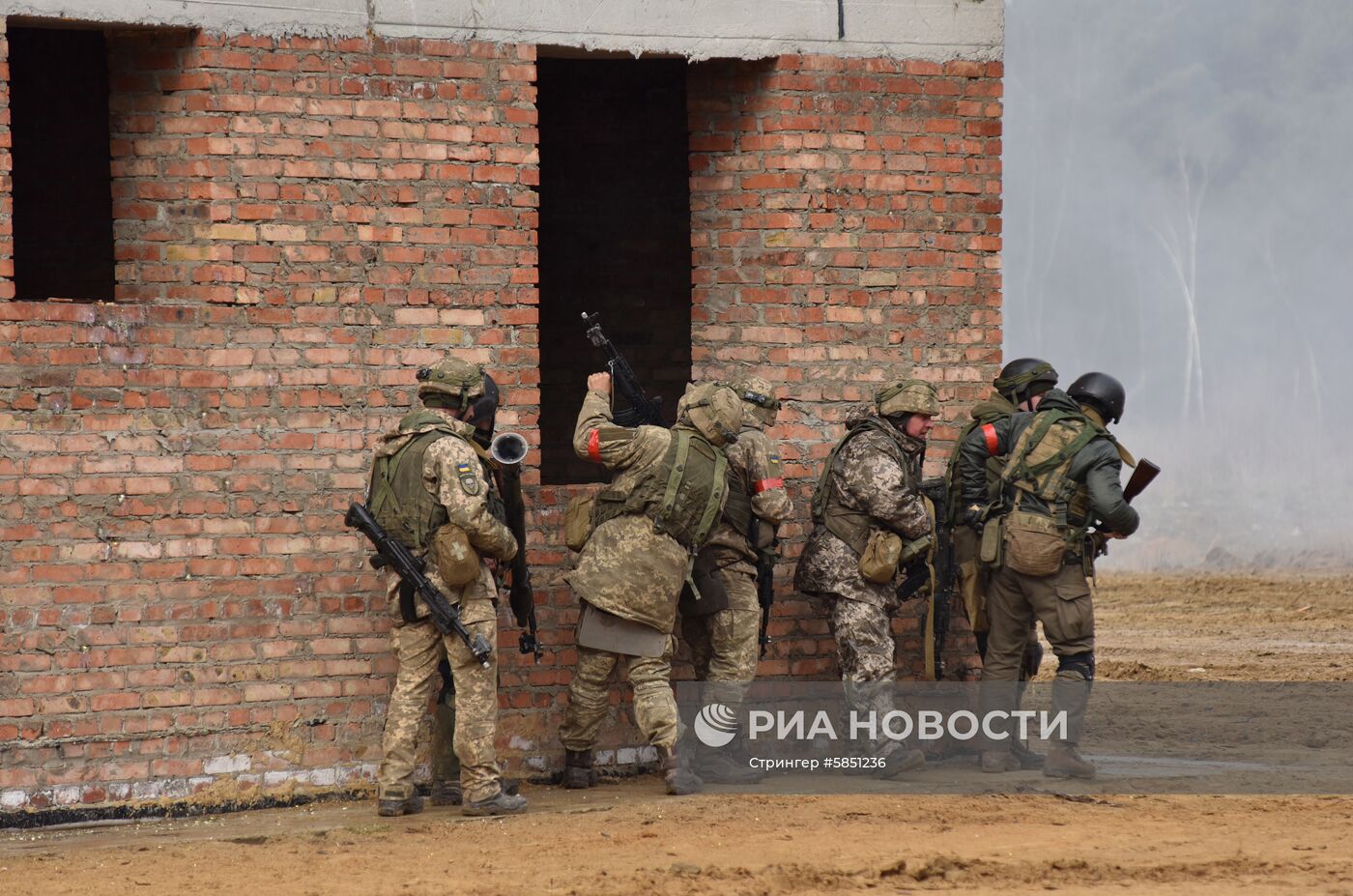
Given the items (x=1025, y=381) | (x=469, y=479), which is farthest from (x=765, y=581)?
(x=469, y=479)

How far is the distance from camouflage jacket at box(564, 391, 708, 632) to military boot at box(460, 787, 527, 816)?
2.87 feet

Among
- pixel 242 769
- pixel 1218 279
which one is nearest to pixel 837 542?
pixel 242 769

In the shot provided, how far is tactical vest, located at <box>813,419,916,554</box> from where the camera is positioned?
763 centimetres

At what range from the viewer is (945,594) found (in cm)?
795

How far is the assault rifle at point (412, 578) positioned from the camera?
6.58m

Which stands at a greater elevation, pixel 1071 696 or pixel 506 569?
pixel 506 569

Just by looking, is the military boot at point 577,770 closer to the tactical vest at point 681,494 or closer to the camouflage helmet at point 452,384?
the tactical vest at point 681,494

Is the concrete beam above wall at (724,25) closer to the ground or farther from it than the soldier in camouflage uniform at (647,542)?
farther from it

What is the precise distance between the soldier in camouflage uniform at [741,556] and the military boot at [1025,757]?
1272mm

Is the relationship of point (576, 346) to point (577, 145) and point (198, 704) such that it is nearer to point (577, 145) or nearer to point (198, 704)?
point (577, 145)

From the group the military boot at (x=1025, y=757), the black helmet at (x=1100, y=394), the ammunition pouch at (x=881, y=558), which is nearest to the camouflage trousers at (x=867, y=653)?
the ammunition pouch at (x=881, y=558)

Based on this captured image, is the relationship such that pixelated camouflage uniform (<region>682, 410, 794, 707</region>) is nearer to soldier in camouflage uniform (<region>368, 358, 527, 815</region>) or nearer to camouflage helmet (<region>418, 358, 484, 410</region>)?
soldier in camouflage uniform (<region>368, 358, 527, 815</region>)

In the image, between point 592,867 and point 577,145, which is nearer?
point 592,867

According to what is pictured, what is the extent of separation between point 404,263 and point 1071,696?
3.51 m
